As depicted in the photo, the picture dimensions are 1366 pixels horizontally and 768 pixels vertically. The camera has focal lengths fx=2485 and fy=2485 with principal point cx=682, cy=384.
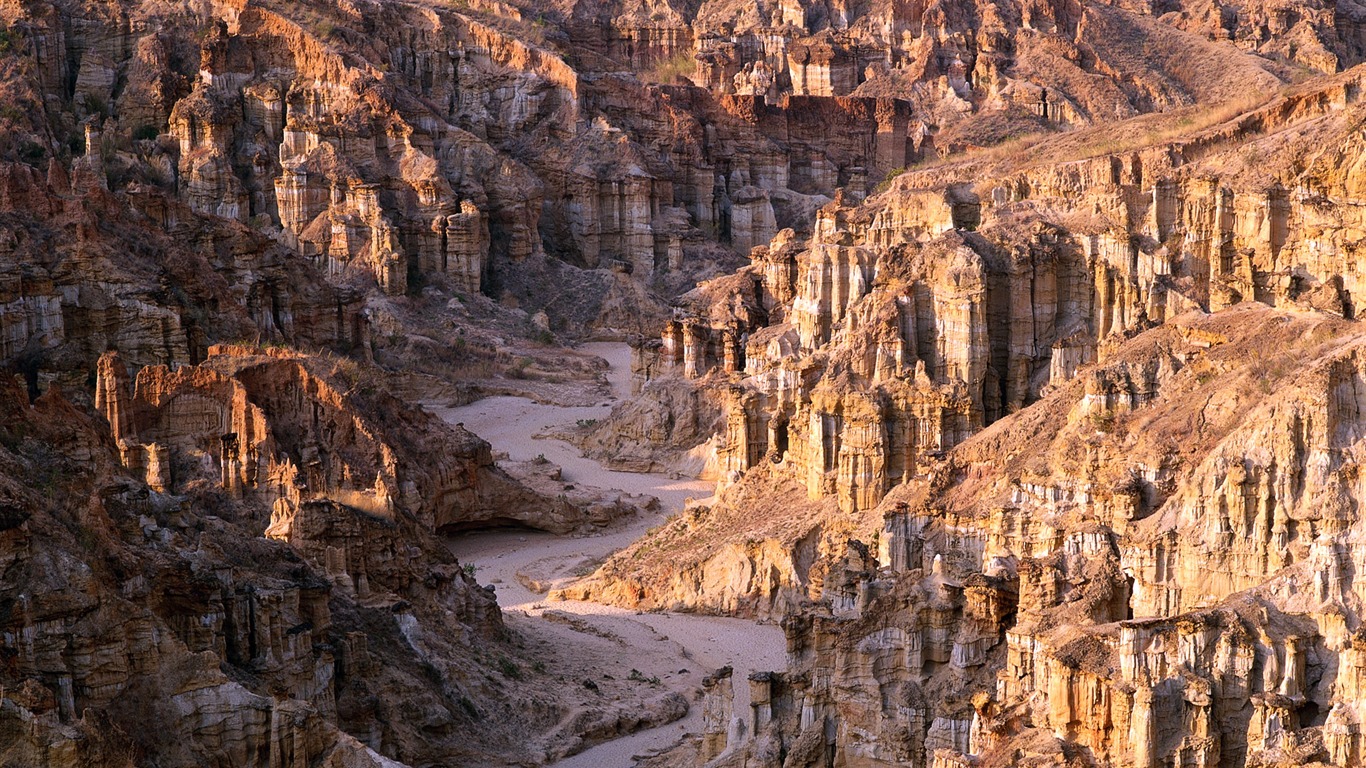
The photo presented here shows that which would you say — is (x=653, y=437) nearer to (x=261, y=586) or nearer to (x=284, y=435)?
(x=284, y=435)

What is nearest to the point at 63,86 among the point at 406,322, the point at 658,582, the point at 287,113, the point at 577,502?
the point at 287,113

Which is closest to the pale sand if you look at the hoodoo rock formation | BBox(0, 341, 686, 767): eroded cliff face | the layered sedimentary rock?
the hoodoo rock formation

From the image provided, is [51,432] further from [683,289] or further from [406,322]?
[683,289]

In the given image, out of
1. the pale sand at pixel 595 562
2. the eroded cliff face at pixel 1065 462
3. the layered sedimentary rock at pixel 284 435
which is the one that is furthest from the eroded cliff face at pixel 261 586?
the eroded cliff face at pixel 1065 462

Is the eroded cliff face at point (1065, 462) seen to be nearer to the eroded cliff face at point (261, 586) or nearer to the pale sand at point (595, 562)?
the pale sand at point (595, 562)

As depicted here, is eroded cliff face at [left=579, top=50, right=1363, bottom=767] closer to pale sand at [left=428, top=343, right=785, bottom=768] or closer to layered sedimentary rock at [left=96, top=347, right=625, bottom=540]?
pale sand at [left=428, top=343, right=785, bottom=768]

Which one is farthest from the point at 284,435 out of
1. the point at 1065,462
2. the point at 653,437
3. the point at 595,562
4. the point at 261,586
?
the point at 1065,462
